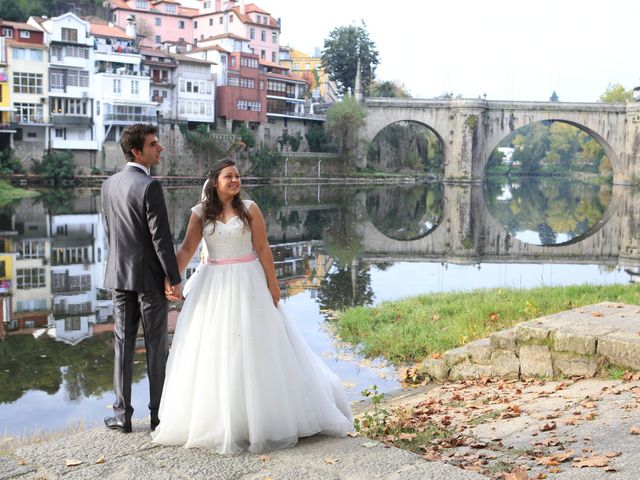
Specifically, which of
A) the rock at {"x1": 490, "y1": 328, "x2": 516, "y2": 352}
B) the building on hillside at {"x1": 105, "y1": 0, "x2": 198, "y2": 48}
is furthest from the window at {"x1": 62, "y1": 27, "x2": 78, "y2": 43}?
the rock at {"x1": 490, "y1": 328, "x2": 516, "y2": 352}

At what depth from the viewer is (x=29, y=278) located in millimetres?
15633

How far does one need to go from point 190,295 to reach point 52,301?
9339 millimetres

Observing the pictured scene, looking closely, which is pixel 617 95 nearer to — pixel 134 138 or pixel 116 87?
pixel 116 87

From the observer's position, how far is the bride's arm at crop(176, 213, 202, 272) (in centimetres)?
499

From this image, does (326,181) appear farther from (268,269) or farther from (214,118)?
(268,269)

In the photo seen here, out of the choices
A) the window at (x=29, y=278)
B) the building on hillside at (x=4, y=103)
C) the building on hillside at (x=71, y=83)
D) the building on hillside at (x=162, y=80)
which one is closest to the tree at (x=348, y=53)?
the building on hillside at (x=162, y=80)

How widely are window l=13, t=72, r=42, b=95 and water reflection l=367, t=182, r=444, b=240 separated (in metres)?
20.8

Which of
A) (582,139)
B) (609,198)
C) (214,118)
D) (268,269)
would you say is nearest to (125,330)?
(268,269)

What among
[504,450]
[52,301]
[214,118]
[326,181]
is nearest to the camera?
[504,450]

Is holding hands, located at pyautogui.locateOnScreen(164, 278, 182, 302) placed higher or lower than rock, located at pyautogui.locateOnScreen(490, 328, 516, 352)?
higher

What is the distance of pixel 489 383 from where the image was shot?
7.42 metres

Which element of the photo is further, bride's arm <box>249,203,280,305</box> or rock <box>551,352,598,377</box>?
rock <box>551,352,598,377</box>

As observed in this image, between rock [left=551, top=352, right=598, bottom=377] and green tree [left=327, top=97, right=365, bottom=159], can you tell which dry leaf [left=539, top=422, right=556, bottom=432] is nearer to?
rock [left=551, top=352, right=598, bottom=377]

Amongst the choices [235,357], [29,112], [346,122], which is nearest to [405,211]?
[29,112]
